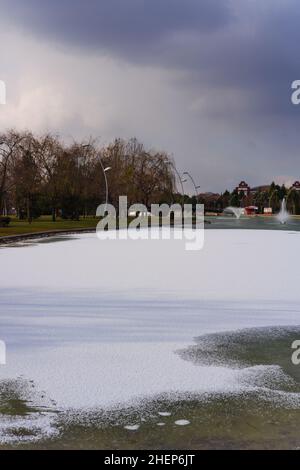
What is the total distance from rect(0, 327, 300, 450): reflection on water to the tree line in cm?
4423

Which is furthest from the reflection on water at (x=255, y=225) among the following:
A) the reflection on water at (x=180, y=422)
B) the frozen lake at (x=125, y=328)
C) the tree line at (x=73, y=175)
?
the reflection on water at (x=180, y=422)

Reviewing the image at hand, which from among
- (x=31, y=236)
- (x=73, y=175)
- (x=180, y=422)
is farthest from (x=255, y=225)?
(x=180, y=422)

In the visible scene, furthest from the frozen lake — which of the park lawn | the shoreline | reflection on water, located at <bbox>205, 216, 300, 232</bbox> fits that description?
reflection on water, located at <bbox>205, 216, 300, 232</bbox>

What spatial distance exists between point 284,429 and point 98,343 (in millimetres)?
2824

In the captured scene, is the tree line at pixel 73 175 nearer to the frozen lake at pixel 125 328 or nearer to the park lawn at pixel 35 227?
the park lawn at pixel 35 227

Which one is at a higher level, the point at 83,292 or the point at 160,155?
the point at 160,155

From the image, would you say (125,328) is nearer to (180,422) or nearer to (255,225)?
(180,422)

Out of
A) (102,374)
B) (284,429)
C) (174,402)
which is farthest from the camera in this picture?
(102,374)

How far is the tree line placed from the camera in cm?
5216

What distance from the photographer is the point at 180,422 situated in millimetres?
3904

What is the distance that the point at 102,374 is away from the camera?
5.01 meters

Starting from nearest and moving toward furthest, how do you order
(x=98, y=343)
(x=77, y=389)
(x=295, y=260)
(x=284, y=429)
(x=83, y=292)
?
(x=284, y=429), (x=77, y=389), (x=98, y=343), (x=83, y=292), (x=295, y=260)

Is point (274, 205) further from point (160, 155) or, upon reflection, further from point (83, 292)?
point (83, 292)
